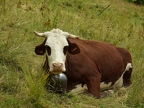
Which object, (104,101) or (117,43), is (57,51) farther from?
(117,43)

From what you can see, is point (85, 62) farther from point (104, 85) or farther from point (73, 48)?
point (104, 85)

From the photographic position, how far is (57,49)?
620 cm

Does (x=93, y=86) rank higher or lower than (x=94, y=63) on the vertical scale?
lower

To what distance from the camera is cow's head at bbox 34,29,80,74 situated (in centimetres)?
597

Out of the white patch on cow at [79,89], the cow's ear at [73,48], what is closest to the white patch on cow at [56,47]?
the cow's ear at [73,48]

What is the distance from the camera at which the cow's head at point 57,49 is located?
597 centimetres

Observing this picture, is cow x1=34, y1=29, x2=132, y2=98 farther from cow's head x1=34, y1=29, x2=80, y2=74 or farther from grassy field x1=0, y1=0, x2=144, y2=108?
grassy field x1=0, y1=0, x2=144, y2=108

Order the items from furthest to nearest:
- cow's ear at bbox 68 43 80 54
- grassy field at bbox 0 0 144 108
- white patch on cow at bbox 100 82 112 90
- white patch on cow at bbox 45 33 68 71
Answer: white patch on cow at bbox 100 82 112 90
cow's ear at bbox 68 43 80 54
white patch on cow at bbox 45 33 68 71
grassy field at bbox 0 0 144 108

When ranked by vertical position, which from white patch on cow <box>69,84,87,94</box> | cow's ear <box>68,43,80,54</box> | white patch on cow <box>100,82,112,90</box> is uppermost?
cow's ear <box>68,43,80,54</box>

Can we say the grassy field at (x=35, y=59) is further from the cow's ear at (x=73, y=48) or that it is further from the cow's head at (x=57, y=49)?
the cow's ear at (x=73, y=48)

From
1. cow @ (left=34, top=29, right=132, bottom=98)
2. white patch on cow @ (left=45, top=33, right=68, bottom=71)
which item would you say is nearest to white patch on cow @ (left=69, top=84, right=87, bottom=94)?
cow @ (left=34, top=29, right=132, bottom=98)

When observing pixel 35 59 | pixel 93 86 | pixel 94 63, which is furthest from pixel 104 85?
pixel 35 59

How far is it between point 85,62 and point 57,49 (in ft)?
3.09

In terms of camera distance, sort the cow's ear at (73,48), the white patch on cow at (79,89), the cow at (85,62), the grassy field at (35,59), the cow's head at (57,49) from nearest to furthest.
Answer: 1. the grassy field at (35,59)
2. the cow's head at (57,49)
3. the cow at (85,62)
4. the cow's ear at (73,48)
5. the white patch on cow at (79,89)
